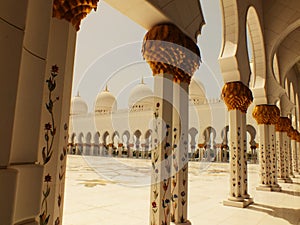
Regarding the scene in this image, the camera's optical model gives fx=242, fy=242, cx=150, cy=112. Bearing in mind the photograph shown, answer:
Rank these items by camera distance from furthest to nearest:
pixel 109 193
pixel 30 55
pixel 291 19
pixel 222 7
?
pixel 291 19 < pixel 109 193 < pixel 222 7 < pixel 30 55

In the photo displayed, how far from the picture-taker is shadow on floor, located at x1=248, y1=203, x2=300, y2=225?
9.67 feet

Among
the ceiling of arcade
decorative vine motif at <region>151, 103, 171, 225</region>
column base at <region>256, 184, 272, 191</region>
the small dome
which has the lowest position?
column base at <region>256, 184, 272, 191</region>

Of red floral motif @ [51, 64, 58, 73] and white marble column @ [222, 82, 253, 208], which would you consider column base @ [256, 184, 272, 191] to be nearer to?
white marble column @ [222, 82, 253, 208]

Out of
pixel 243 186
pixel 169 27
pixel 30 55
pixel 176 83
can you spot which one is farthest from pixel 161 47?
pixel 243 186

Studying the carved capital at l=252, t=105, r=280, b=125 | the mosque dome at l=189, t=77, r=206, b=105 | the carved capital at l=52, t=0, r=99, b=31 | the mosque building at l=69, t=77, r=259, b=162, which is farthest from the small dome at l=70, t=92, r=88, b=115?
the carved capital at l=52, t=0, r=99, b=31

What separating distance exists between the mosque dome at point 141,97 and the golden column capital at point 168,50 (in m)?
17.3

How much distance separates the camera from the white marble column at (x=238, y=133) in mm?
3838

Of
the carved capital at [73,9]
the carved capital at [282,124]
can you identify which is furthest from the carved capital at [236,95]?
the carved capital at [282,124]

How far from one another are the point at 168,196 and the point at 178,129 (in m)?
0.63

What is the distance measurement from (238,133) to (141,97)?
53.9 ft

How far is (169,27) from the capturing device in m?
2.08

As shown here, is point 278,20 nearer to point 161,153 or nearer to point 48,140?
point 161,153

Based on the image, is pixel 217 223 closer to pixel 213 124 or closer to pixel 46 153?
pixel 46 153

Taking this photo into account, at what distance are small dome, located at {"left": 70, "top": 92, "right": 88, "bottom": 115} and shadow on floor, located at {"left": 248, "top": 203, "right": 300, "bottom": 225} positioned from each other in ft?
72.5
